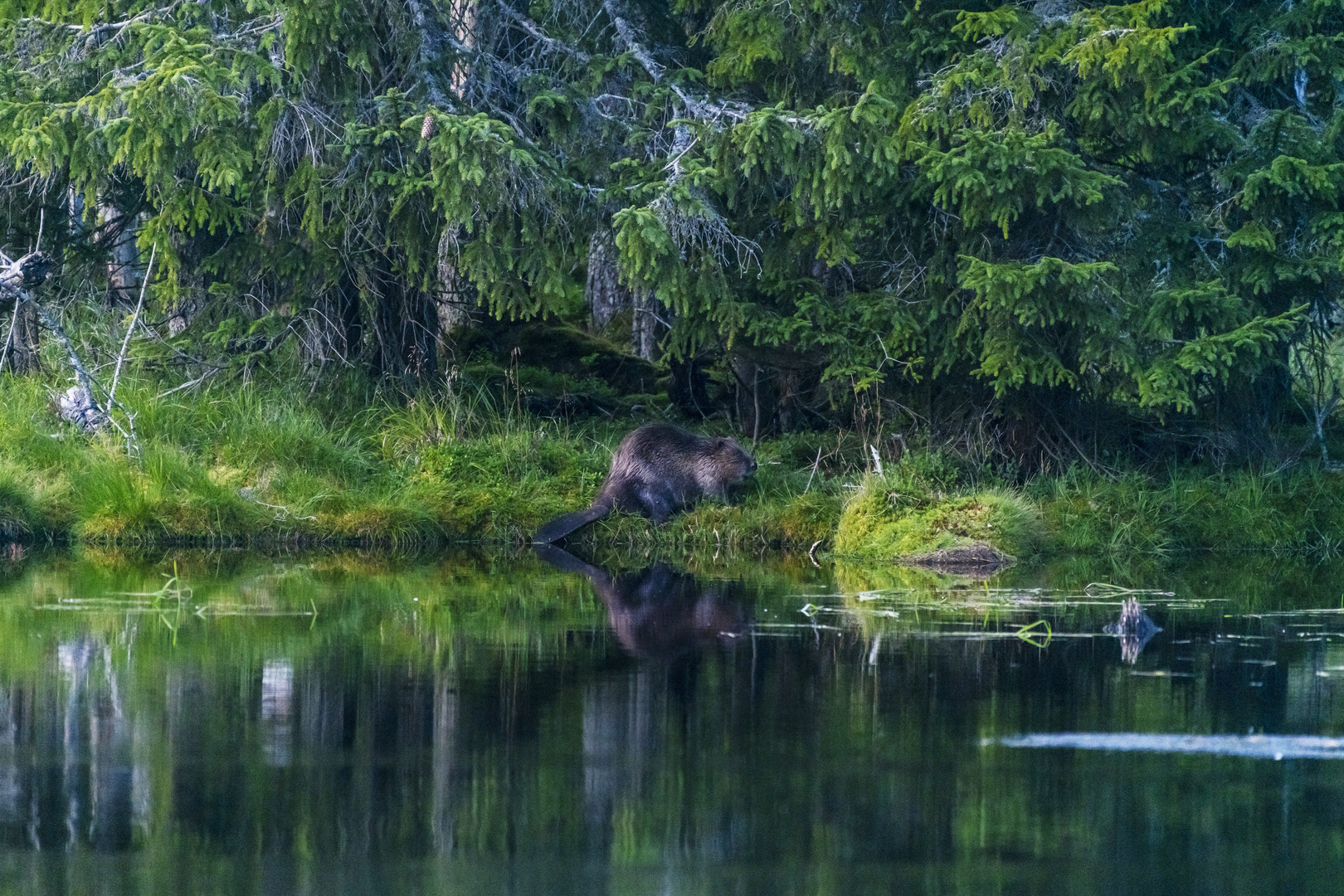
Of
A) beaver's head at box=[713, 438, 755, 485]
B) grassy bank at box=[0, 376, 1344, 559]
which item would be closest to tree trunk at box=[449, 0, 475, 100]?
grassy bank at box=[0, 376, 1344, 559]

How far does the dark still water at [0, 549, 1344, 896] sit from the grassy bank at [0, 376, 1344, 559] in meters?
3.08

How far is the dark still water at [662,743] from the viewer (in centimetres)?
419

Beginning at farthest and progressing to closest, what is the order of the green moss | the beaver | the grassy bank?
the beaver → the grassy bank → the green moss

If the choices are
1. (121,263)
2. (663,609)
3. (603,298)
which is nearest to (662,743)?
(663,609)

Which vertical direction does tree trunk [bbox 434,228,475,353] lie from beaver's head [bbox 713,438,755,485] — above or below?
above

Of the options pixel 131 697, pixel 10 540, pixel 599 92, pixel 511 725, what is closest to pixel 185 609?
pixel 131 697

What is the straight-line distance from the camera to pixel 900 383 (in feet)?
46.5

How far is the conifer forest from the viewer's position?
11.9 meters

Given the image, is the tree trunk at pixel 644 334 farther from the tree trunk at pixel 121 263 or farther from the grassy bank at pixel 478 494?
the tree trunk at pixel 121 263

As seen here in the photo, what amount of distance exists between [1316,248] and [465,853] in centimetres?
1015

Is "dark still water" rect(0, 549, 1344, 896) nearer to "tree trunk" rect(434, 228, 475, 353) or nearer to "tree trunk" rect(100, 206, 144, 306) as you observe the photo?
"tree trunk" rect(434, 228, 475, 353)

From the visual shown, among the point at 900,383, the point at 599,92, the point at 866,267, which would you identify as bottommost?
the point at 900,383

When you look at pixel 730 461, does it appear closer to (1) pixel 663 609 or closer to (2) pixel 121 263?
(1) pixel 663 609

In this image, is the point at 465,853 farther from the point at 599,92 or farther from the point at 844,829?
the point at 599,92
